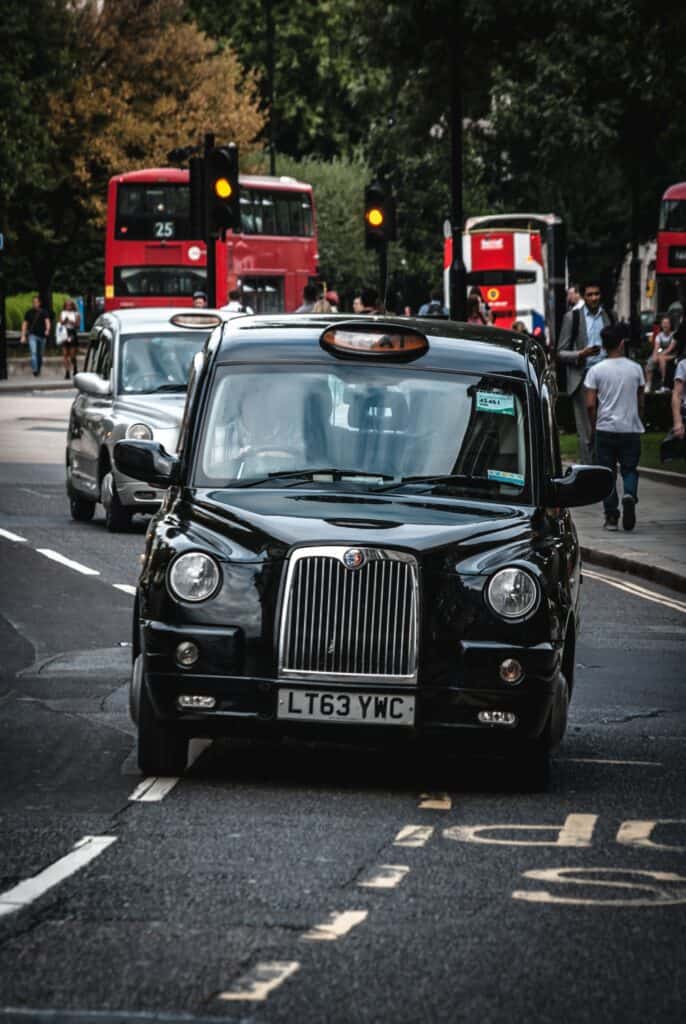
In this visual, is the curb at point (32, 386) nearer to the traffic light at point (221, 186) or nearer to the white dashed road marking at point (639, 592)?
the traffic light at point (221, 186)

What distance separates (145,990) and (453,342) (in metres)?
4.32

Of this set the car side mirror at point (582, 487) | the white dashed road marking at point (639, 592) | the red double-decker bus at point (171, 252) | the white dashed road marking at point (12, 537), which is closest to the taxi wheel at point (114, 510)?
the white dashed road marking at point (12, 537)

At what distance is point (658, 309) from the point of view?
4750 centimetres

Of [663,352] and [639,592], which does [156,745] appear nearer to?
[639,592]

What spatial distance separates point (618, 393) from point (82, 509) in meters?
4.89

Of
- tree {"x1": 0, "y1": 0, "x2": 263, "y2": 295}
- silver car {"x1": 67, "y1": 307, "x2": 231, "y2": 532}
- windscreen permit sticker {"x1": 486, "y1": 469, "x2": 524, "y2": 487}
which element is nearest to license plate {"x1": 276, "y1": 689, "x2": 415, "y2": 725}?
windscreen permit sticker {"x1": 486, "y1": 469, "x2": 524, "y2": 487}

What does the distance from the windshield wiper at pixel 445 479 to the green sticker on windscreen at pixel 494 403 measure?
0.34 m

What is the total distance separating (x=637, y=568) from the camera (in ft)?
52.4

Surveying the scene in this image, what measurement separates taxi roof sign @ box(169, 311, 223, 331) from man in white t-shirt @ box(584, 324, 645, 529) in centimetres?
330

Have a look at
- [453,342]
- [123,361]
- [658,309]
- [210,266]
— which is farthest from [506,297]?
[453,342]

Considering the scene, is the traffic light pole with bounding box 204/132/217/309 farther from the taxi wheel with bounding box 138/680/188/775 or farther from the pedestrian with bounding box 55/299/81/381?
the pedestrian with bounding box 55/299/81/381

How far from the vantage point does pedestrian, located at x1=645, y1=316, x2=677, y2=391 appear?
35188 mm

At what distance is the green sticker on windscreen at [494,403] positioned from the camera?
341 inches

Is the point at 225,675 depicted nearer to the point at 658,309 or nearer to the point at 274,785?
the point at 274,785
